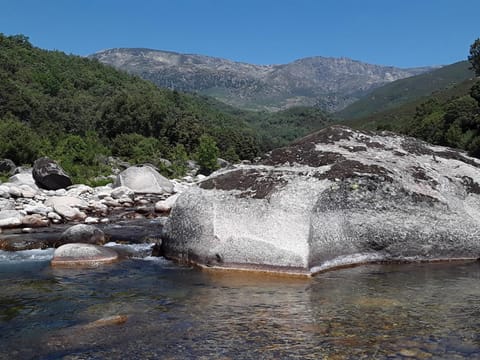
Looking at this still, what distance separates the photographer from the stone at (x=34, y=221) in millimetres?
22422

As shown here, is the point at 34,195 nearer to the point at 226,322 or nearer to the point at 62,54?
the point at 226,322

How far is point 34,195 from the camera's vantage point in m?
30.1

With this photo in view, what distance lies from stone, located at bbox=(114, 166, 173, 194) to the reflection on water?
65.2 ft

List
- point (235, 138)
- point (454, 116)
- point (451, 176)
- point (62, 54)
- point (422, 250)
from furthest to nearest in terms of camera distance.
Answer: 1. point (62, 54)
2. point (235, 138)
3. point (454, 116)
4. point (451, 176)
5. point (422, 250)

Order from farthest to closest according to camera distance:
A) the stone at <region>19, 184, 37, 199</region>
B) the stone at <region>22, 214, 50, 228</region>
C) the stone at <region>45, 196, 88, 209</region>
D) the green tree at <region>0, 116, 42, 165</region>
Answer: the green tree at <region>0, 116, 42, 165</region> → the stone at <region>19, 184, 37, 199</region> → the stone at <region>45, 196, 88, 209</region> → the stone at <region>22, 214, 50, 228</region>

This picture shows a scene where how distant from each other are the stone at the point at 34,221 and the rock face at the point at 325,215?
969 centimetres

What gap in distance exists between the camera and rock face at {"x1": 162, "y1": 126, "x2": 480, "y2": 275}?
13398 millimetres

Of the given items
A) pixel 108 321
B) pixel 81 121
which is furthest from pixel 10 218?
pixel 81 121

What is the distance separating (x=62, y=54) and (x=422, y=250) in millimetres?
132819

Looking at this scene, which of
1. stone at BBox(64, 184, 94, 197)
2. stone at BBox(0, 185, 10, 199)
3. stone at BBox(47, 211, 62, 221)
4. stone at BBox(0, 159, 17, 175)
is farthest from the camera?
stone at BBox(0, 159, 17, 175)

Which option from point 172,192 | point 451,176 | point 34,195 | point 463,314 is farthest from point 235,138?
point 463,314

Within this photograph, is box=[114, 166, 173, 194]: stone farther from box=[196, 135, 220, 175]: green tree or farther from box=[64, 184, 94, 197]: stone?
box=[196, 135, 220, 175]: green tree

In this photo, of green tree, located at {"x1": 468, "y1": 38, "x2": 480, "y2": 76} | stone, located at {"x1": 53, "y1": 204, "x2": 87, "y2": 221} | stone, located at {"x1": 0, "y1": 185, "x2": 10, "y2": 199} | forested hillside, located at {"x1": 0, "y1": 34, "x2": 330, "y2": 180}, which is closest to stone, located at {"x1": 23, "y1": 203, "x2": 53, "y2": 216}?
stone, located at {"x1": 53, "y1": 204, "x2": 87, "y2": 221}

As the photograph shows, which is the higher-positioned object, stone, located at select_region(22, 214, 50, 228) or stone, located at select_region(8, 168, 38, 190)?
stone, located at select_region(8, 168, 38, 190)
